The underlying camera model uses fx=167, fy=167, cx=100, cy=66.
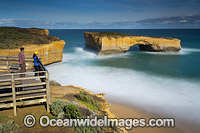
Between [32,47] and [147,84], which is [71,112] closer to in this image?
[147,84]

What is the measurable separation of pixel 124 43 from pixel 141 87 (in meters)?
20.6

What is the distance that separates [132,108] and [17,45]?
1514cm

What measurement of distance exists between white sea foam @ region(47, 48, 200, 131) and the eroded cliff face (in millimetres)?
10496

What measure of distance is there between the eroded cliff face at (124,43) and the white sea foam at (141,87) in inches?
413

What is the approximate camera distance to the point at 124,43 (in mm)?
37094

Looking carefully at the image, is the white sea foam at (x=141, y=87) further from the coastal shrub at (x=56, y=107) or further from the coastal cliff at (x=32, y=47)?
the coastal shrub at (x=56, y=107)

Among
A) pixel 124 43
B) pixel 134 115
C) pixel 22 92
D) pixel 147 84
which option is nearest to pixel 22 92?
pixel 22 92

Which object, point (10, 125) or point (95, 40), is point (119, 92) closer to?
point (10, 125)

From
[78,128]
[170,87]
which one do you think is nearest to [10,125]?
[78,128]

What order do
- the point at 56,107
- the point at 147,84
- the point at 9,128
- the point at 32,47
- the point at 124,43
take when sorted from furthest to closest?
the point at 124,43
the point at 32,47
the point at 147,84
the point at 56,107
the point at 9,128

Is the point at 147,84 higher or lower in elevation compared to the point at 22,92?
lower

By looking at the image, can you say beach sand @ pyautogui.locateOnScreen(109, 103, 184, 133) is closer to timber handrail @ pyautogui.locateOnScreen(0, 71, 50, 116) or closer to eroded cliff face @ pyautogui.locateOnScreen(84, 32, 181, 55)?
timber handrail @ pyautogui.locateOnScreen(0, 71, 50, 116)

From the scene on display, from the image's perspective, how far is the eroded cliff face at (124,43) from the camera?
116 ft

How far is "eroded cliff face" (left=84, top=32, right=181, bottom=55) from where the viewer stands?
3534 centimetres
